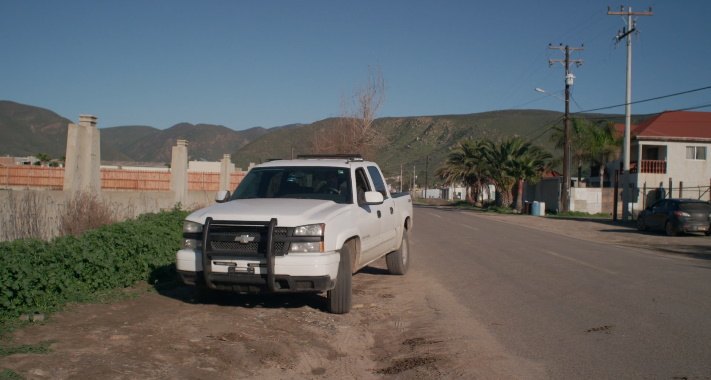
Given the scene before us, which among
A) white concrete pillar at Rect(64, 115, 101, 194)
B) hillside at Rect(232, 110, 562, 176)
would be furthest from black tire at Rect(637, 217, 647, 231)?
hillside at Rect(232, 110, 562, 176)

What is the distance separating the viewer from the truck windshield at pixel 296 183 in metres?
8.98

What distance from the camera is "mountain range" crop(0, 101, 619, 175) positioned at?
268ft

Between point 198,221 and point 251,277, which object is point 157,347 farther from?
point 198,221

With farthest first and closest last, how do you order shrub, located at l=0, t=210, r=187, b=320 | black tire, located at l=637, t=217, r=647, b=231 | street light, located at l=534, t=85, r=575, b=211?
street light, located at l=534, t=85, r=575, b=211 → black tire, located at l=637, t=217, r=647, b=231 → shrub, located at l=0, t=210, r=187, b=320

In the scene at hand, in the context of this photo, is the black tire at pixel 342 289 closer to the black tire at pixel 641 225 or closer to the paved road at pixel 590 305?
the paved road at pixel 590 305

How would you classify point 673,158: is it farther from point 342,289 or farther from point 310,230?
point 310,230

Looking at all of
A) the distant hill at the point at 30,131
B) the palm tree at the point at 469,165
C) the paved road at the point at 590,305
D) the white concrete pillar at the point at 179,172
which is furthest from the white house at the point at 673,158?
the distant hill at the point at 30,131

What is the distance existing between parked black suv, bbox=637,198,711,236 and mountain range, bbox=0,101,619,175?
21827mm

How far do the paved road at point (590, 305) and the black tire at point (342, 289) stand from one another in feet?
5.62

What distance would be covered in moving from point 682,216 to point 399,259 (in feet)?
53.4

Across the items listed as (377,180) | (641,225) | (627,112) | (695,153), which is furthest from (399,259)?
(695,153)

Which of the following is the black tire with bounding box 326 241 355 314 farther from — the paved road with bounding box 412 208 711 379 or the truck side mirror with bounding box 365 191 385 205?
the paved road with bounding box 412 208 711 379

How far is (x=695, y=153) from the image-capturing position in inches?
1861

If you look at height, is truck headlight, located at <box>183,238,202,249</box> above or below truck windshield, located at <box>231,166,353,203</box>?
below
